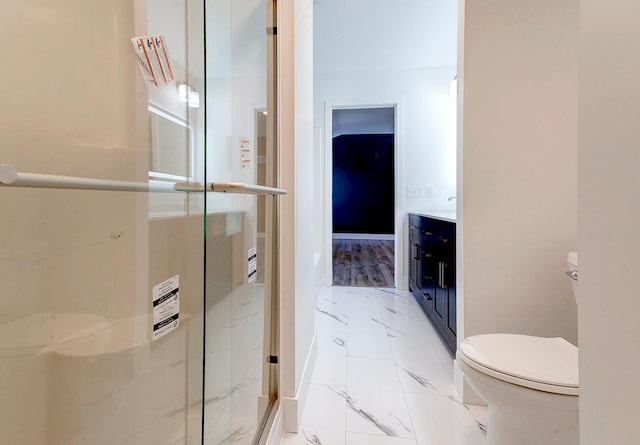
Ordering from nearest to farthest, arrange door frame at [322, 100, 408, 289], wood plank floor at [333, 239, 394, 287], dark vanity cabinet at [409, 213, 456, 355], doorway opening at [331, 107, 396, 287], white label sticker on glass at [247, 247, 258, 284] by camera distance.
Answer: white label sticker on glass at [247, 247, 258, 284] < dark vanity cabinet at [409, 213, 456, 355] < door frame at [322, 100, 408, 289] < wood plank floor at [333, 239, 394, 287] < doorway opening at [331, 107, 396, 287]

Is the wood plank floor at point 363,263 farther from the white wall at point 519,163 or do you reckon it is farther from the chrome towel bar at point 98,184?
the chrome towel bar at point 98,184

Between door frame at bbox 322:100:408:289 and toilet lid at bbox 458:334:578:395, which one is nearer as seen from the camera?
toilet lid at bbox 458:334:578:395

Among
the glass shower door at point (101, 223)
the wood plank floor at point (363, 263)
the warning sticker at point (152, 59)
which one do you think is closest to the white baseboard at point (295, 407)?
the glass shower door at point (101, 223)

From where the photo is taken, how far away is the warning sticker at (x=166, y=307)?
72cm

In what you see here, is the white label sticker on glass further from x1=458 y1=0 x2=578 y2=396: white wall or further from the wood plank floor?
the wood plank floor

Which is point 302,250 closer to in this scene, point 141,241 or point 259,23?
point 141,241

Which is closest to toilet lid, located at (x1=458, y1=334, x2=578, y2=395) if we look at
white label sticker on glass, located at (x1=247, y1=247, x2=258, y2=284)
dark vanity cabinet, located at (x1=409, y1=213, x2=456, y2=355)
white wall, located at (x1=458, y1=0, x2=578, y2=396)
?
white wall, located at (x1=458, y1=0, x2=578, y2=396)

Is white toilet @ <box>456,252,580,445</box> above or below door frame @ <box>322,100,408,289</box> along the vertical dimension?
below

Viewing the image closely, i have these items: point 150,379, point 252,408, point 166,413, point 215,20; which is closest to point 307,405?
point 252,408

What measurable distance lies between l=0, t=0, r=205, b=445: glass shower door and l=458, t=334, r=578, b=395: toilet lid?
93 centimetres

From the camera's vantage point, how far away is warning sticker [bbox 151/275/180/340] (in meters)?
0.72

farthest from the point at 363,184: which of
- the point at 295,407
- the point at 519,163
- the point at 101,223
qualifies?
the point at 101,223

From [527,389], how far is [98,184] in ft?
4.02

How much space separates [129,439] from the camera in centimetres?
68
